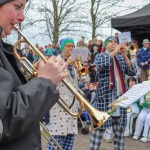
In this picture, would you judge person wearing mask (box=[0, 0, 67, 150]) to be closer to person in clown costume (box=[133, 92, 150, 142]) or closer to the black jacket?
the black jacket

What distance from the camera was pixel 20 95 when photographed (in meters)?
1.42

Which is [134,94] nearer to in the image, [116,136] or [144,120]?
[116,136]

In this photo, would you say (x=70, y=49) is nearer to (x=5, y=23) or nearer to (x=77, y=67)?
(x=77, y=67)

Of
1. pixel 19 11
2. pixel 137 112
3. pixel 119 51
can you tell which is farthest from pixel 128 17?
pixel 19 11

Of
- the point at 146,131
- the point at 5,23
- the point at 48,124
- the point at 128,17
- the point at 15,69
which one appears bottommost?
the point at 146,131

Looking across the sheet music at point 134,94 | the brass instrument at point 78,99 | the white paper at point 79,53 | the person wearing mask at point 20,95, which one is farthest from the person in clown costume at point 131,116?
the person wearing mask at point 20,95

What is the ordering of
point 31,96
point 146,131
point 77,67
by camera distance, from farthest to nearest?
point 146,131 → point 77,67 → point 31,96

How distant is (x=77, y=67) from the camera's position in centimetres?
397

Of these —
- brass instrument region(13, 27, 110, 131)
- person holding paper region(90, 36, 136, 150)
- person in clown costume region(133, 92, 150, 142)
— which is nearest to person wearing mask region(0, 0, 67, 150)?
brass instrument region(13, 27, 110, 131)

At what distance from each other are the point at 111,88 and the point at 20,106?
2866 millimetres

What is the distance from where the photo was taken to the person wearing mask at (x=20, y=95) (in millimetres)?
1357

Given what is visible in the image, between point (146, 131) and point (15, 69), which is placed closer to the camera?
point (15, 69)

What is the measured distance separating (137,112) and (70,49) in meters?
3.02

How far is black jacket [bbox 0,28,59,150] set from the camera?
1.35 m
